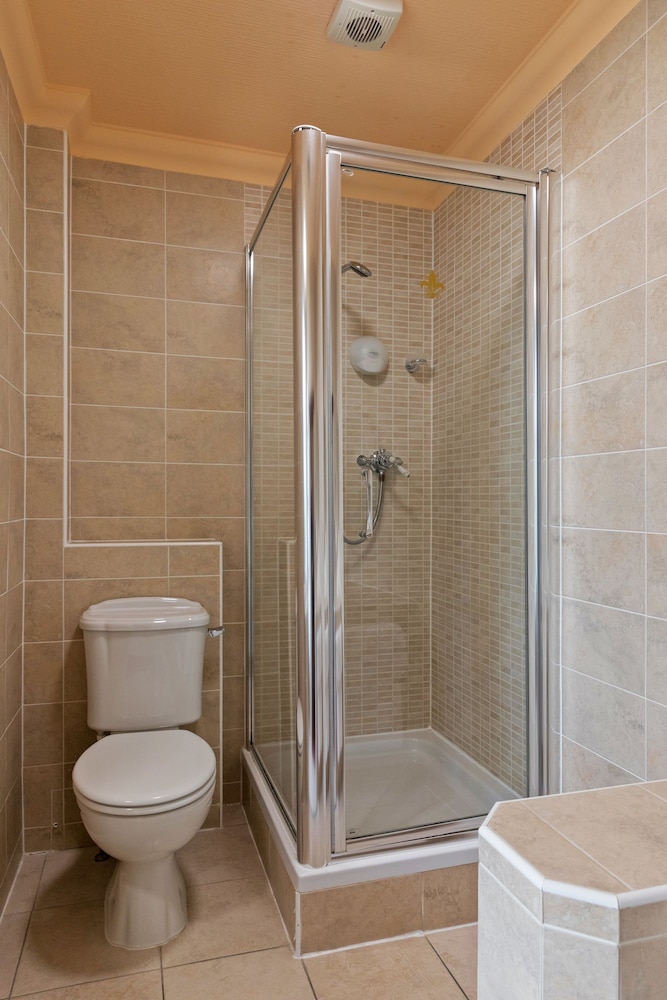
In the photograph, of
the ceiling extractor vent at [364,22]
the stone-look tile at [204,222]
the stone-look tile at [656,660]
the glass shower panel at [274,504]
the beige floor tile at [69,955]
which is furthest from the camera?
the stone-look tile at [204,222]

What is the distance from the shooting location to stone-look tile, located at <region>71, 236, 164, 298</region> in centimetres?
232

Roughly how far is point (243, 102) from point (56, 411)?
1220 mm

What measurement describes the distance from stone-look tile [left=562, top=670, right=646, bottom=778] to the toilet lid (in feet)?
3.36

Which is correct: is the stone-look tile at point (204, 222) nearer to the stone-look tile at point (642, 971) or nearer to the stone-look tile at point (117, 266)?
the stone-look tile at point (117, 266)

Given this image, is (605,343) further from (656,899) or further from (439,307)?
(656,899)

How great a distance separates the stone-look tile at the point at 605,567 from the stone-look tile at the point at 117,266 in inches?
68.3

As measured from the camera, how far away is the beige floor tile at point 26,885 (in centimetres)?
187

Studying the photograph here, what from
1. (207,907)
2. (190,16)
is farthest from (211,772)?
(190,16)

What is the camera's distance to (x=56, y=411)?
2.20 metres

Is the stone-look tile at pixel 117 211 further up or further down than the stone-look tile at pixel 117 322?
further up

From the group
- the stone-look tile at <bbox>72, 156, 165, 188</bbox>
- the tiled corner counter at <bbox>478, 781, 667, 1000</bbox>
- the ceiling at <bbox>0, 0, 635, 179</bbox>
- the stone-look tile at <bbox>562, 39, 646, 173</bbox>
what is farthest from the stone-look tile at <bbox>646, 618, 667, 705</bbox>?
the stone-look tile at <bbox>72, 156, 165, 188</bbox>

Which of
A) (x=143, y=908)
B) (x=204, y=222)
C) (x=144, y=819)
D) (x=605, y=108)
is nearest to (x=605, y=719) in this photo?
(x=144, y=819)

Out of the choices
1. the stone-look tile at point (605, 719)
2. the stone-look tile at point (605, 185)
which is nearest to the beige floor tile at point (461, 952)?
the stone-look tile at point (605, 719)

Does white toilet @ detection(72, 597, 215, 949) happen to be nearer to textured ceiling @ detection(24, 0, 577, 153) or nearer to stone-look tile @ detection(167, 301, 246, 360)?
stone-look tile @ detection(167, 301, 246, 360)
